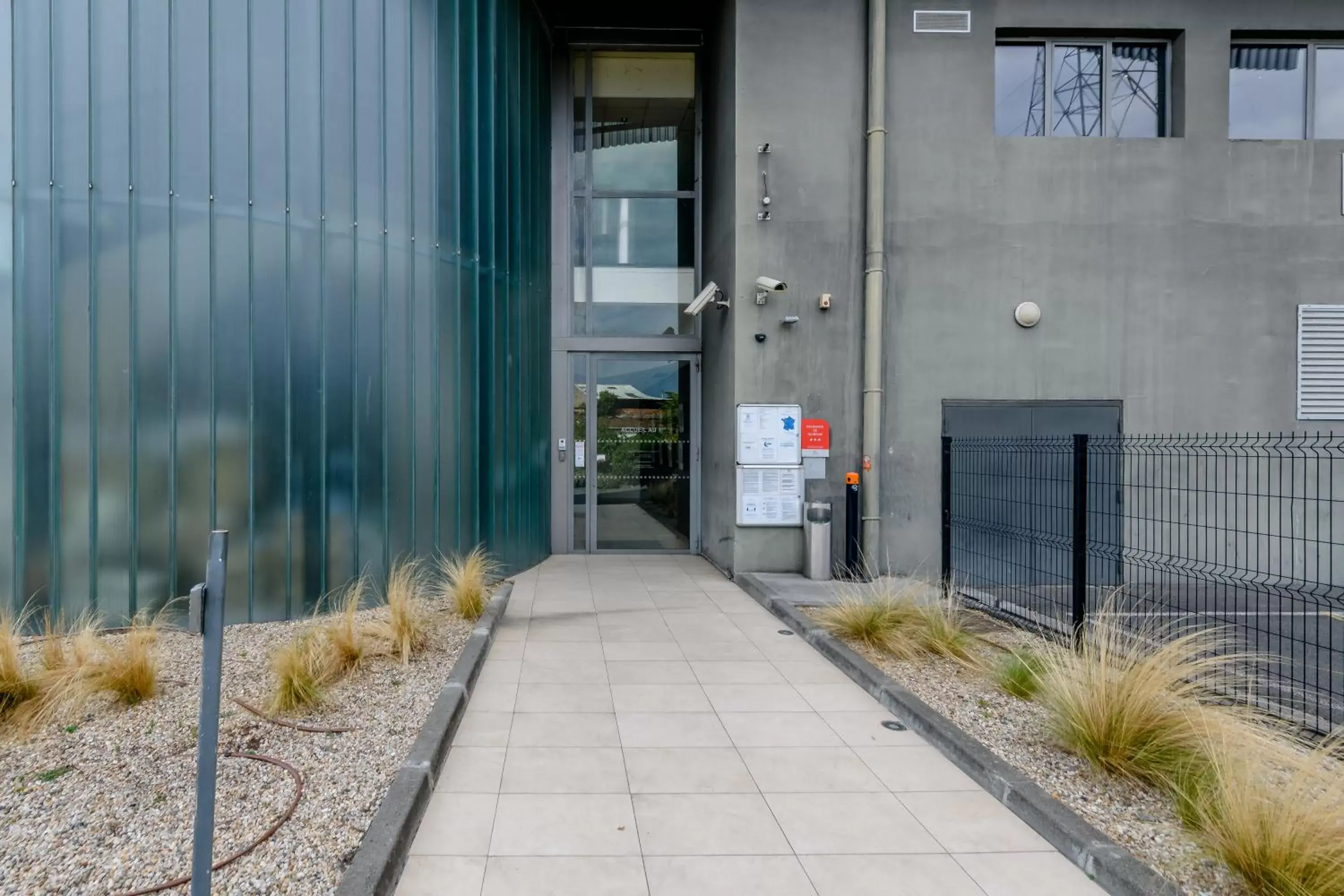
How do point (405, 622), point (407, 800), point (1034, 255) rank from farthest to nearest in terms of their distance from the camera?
point (1034, 255) → point (405, 622) → point (407, 800)

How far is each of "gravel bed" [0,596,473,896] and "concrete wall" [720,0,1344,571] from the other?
5.19 m

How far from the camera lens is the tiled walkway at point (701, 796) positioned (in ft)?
8.82

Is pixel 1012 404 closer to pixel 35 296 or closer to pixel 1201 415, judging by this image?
pixel 1201 415

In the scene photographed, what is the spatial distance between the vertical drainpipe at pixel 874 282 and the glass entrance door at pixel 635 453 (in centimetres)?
293

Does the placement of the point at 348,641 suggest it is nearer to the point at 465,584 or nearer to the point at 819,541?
the point at 465,584

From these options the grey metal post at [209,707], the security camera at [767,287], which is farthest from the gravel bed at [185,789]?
the security camera at [767,287]

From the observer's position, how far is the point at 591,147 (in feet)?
34.2

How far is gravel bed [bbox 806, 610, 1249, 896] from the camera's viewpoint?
103 inches

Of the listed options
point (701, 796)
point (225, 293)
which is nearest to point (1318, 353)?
point (701, 796)

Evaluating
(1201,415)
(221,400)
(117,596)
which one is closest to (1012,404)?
(1201,415)

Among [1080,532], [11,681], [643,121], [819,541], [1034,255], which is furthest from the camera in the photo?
[643,121]

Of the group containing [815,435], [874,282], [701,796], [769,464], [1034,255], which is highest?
[1034,255]

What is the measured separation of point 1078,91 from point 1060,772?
833 cm

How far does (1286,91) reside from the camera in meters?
8.49
